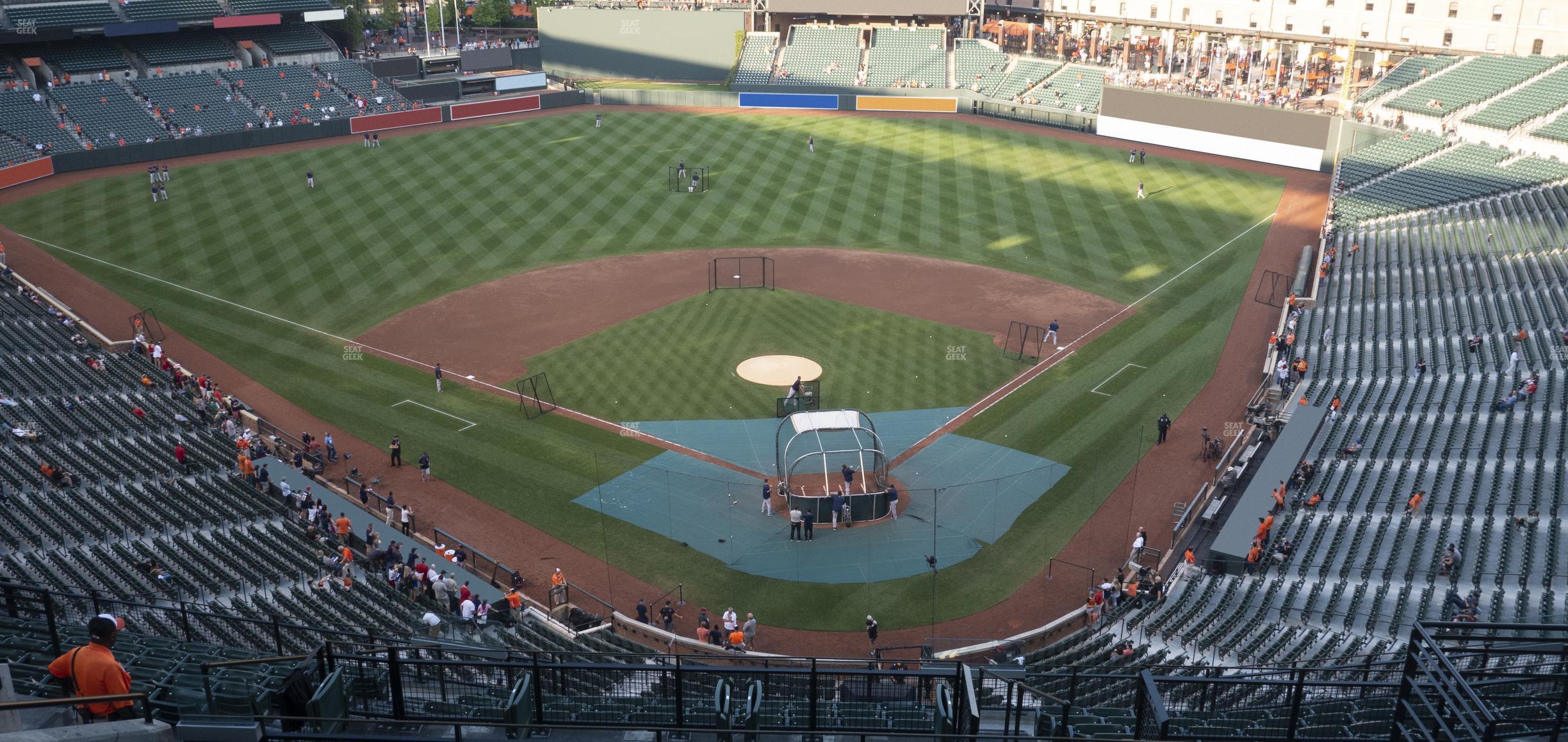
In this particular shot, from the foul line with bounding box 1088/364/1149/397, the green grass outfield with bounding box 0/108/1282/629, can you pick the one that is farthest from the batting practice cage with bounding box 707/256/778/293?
the foul line with bounding box 1088/364/1149/397

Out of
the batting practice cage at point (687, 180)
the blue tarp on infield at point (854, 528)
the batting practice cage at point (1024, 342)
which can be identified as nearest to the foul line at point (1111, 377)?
the batting practice cage at point (1024, 342)

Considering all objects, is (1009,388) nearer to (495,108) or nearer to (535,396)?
(535,396)

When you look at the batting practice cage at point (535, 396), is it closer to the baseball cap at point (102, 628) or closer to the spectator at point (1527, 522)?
the baseball cap at point (102, 628)

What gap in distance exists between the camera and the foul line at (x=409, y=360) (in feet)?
113

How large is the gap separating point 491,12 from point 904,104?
4537 cm

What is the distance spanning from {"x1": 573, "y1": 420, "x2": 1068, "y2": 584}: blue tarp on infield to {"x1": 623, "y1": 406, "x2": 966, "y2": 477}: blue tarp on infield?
0.31 metres

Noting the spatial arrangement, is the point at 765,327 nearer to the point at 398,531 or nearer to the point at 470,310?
the point at 470,310

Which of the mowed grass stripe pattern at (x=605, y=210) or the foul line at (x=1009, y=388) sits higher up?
the mowed grass stripe pattern at (x=605, y=210)

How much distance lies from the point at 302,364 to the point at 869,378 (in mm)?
19696

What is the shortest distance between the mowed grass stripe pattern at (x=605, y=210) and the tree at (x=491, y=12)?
38.1 m

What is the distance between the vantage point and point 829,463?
33562 mm

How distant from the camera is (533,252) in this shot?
52.1m

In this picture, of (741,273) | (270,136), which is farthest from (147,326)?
(270,136)

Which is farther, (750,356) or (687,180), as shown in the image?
(687,180)
